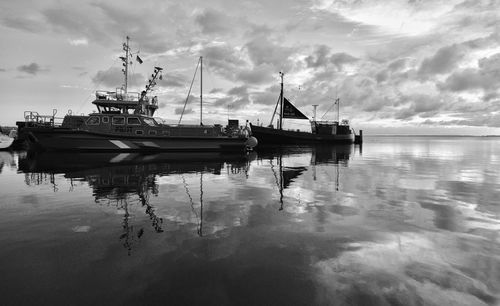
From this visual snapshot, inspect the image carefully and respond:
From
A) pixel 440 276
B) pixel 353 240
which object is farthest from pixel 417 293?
pixel 353 240

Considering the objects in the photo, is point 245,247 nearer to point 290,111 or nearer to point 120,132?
point 120,132

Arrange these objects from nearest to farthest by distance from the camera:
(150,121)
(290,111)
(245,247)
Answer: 1. (245,247)
2. (150,121)
3. (290,111)

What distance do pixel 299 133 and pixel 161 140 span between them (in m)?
31.0

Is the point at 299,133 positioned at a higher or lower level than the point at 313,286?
higher

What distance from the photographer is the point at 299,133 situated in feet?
183

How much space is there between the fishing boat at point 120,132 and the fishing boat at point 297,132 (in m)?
20.4

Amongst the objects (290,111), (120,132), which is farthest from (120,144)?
(290,111)

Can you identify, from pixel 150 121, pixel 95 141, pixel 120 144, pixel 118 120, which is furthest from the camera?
pixel 150 121

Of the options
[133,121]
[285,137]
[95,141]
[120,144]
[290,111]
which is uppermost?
[290,111]

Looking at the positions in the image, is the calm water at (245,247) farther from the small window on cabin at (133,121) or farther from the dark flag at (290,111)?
the dark flag at (290,111)

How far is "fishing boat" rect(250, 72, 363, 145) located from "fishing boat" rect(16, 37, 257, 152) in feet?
67.0

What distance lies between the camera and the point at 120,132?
1156 inches

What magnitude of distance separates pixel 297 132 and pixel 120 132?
33.4m

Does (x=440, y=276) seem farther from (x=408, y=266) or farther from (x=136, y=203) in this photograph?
(x=136, y=203)
